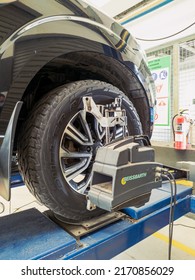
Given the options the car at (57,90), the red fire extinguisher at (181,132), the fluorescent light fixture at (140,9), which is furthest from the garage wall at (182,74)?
the car at (57,90)

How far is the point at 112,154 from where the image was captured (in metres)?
0.69

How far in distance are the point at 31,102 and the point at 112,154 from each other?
1.64ft

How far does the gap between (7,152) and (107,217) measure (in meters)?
0.52

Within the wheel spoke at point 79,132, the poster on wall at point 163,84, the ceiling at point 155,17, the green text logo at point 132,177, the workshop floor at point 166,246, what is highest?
the ceiling at point 155,17

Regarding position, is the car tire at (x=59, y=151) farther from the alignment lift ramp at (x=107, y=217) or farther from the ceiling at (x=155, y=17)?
the ceiling at (x=155, y=17)

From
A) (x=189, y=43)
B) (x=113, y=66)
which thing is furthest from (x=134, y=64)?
(x=189, y=43)

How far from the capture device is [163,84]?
2539 mm

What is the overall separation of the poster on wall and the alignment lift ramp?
5.70ft

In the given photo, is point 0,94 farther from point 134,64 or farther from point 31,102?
point 134,64

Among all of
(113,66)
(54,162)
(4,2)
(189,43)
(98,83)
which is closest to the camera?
(4,2)

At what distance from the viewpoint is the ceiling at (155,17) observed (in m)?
2.45

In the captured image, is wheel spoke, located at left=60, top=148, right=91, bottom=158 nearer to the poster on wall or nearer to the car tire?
the car tire

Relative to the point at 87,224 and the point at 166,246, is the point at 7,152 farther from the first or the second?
the point at 166,246

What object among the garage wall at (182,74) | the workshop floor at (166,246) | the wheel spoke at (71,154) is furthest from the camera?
the garage wall at (182,74)
